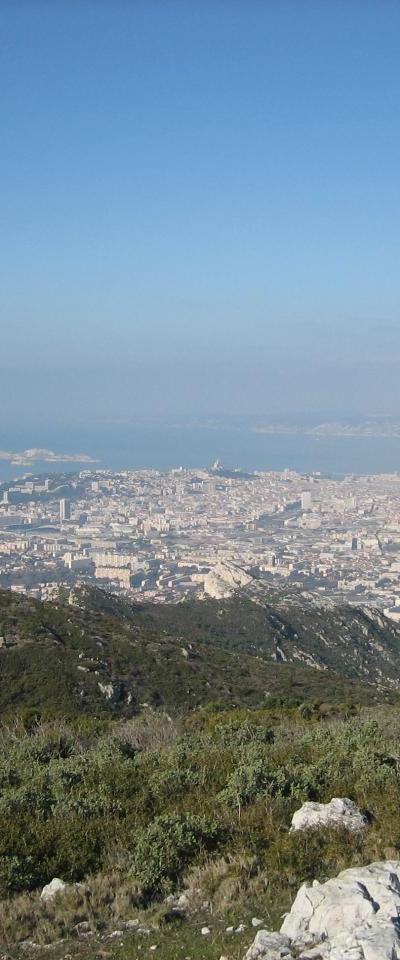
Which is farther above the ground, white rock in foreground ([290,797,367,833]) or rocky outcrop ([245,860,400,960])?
rocky outcrop ([245,860,400,960])

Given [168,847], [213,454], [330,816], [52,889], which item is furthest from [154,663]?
[213,454]

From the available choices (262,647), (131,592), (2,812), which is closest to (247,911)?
(2,812)

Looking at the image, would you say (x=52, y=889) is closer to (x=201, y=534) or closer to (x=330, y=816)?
(x=330, y=816)

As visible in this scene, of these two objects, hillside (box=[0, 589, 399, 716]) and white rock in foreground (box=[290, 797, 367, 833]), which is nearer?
white rock in foreground (box=[290, 797, 367, 833])

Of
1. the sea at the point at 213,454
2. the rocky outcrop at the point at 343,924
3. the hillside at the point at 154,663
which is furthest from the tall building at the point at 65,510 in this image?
the rocky outcrop at the point at 343,924

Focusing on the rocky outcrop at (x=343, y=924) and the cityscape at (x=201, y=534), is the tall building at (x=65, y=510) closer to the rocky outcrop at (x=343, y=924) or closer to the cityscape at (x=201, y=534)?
the cityscape at (x=201, y=534)

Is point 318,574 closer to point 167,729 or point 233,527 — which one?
point 233,527

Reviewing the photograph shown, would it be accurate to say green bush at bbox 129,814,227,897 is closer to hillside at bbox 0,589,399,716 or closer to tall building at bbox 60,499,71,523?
hillside at bbox 0,589,399,716

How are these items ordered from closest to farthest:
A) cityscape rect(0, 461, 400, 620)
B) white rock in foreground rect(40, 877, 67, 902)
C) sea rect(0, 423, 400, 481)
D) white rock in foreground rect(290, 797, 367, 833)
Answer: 1. white rock in foreground rect(40, 877, 67, 902)
2. white rock in foreground rect(290, 797, 367, 833)
3. cityscape rect(0, 461, 400, 620)
4. sea rect(0, 423, 400, 481)

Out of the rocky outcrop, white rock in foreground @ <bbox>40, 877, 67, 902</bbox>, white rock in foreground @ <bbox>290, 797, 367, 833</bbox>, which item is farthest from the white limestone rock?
white rock in foreground @ <bbox>290, 797, 367, 833</bbox>
